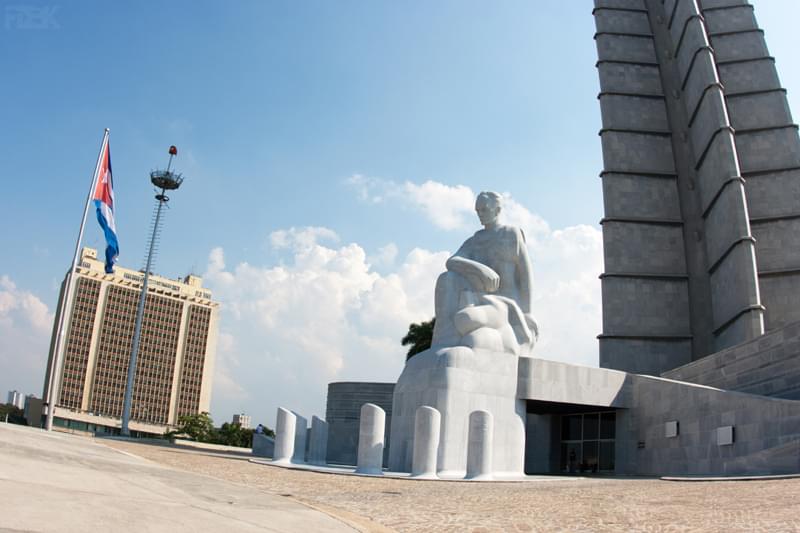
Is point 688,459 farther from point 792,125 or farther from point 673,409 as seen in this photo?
point 792,125

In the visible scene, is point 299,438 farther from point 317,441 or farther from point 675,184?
point 675,184

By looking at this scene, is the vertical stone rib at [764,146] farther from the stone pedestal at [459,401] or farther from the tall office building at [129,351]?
the tall office building at [129,351]

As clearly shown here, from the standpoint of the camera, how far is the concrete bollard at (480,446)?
39.5 feet

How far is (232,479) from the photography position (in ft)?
29.9

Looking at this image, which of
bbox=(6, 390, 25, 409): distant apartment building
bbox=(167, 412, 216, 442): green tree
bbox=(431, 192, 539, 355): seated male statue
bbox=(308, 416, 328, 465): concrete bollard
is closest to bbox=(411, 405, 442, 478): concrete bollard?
bbox=(431, 192, 539, 355): seated male statue

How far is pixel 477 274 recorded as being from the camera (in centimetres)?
1578

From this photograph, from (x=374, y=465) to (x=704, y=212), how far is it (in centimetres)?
2299

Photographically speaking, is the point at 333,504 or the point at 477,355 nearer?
the point at 333,504

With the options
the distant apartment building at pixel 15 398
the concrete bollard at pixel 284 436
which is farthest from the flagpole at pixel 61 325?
the distant apartment building at pixel 15 398

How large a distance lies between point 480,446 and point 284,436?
14.0 feet

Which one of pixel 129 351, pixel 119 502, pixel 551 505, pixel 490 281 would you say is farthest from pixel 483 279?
pixel 129 351

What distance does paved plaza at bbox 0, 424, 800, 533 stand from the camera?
13.5 ft

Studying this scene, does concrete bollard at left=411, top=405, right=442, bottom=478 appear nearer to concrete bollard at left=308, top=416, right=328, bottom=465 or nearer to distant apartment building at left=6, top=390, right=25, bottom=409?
concrete bollard at left=308, top=416, right=328, bottom=465

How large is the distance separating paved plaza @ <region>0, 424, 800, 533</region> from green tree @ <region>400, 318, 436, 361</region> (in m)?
23.6
